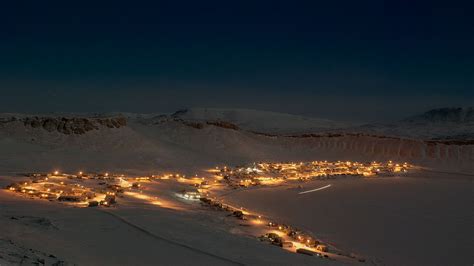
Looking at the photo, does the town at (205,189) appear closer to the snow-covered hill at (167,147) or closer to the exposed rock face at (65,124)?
the snow-covered hill at (167,147)

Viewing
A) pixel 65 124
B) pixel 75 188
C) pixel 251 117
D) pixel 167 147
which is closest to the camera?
pixel 75 188

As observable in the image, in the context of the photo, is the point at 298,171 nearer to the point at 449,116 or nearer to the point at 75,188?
the point at 75,188

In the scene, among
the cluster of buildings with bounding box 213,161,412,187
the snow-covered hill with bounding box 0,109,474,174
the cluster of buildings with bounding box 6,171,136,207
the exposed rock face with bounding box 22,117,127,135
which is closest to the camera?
the cluster of buildings with bounding box 6,171,136,207

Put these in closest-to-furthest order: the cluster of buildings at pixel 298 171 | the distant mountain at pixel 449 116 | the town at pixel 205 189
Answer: the town at pixel 205 189, the cluster of buildings at pixel 298 171, the distant mountain at pixel 449 116

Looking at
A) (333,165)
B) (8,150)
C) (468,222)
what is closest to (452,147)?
(333,165)

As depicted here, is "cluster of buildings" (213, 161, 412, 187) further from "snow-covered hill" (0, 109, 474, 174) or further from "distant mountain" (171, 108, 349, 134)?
"distant mountain" (171, 108, 349, 134)

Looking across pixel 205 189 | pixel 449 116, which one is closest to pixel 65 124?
pixel 205 189

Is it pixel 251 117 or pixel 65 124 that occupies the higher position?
pixel 251 117

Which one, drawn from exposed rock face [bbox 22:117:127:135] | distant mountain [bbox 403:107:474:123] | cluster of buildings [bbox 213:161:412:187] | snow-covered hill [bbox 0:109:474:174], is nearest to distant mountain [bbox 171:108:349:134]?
distant mountain [bbox 403:107:474:123]

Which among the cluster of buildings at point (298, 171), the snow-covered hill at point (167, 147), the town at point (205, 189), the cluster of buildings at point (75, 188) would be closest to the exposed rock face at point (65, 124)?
the snow-covered hill at point (167, 147)
